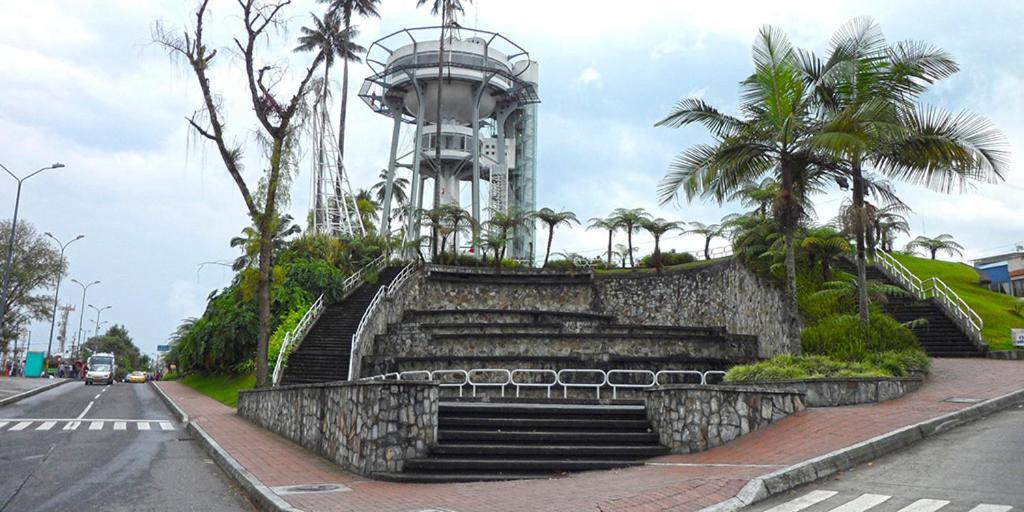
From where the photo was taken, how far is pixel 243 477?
33.9 feet

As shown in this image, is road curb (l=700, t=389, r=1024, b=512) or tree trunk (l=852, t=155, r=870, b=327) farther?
tree trunk (l=852, t=155, r=870, b=327)

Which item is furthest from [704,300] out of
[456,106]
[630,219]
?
[456,106]

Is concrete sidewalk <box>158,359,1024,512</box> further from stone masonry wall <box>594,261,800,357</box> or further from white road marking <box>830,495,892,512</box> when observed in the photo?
stone masonry wall <box>594,261,800,357</box>

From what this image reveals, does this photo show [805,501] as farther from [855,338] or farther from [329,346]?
[329,346]

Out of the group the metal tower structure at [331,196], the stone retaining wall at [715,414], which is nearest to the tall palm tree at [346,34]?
the metal tower structure at [331,196]

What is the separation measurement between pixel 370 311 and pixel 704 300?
15.3 metres

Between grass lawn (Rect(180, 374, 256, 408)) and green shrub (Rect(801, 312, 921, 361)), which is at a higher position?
green shrub (Rect(801, 312, 921, 361))

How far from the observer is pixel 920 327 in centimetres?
2150

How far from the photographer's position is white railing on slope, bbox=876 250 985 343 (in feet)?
68.0

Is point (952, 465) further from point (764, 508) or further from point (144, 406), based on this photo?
point (144, 406)

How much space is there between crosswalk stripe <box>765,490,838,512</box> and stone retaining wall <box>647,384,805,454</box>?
3324 millimetres

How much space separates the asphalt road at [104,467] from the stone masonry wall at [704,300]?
59.7ft

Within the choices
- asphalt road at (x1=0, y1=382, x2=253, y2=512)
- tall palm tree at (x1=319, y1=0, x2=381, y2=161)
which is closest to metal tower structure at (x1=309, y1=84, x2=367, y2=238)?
tall palm tree at (x1=319, y1=0, x2=381, y2=161)

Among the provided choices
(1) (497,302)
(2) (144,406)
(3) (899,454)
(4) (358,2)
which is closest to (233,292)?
(2) (144,406)
